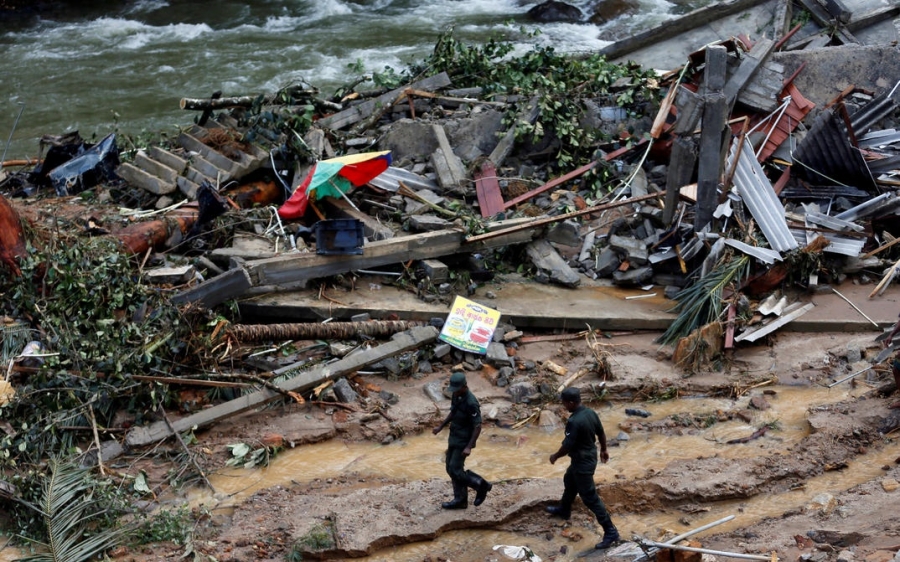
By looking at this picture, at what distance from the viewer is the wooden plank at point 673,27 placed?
568 inches

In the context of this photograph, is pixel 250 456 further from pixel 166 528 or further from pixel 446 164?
pixel 446 164

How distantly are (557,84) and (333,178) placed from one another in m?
3.76

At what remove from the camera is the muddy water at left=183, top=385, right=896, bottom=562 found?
6.75m

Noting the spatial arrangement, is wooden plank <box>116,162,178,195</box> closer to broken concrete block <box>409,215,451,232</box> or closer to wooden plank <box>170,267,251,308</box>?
wooden plank <box>170,267,251,308</box>

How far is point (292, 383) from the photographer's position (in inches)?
329

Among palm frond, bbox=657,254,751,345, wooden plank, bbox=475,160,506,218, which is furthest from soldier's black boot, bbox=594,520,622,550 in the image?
wooden plank, bbox=475,160,506,218

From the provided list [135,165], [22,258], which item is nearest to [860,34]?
[135,165]

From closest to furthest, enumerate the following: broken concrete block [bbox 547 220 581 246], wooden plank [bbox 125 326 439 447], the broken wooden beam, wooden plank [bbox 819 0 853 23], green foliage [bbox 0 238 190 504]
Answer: green foliage [bbox 0 238 190 504] → wooden plank [bbox 125 326 439 447] → the broken wooden beam → broken concrete block [bbox 547 220 581 246] → wooden plank [bbox 819 0 853 23]

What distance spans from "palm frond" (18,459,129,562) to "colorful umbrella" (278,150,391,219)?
12.3ft

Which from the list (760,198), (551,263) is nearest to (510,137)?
(551,263)

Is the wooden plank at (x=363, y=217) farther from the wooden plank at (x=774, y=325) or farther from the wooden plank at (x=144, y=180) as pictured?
the wooden plank at (x=774, y=325)

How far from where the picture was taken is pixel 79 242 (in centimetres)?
925

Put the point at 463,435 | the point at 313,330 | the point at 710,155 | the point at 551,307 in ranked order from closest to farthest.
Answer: the point at 463,435
the point at 313,330
the point at 551,307
the point at 710,155

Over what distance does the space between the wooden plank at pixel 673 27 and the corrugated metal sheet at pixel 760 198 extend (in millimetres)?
4500
